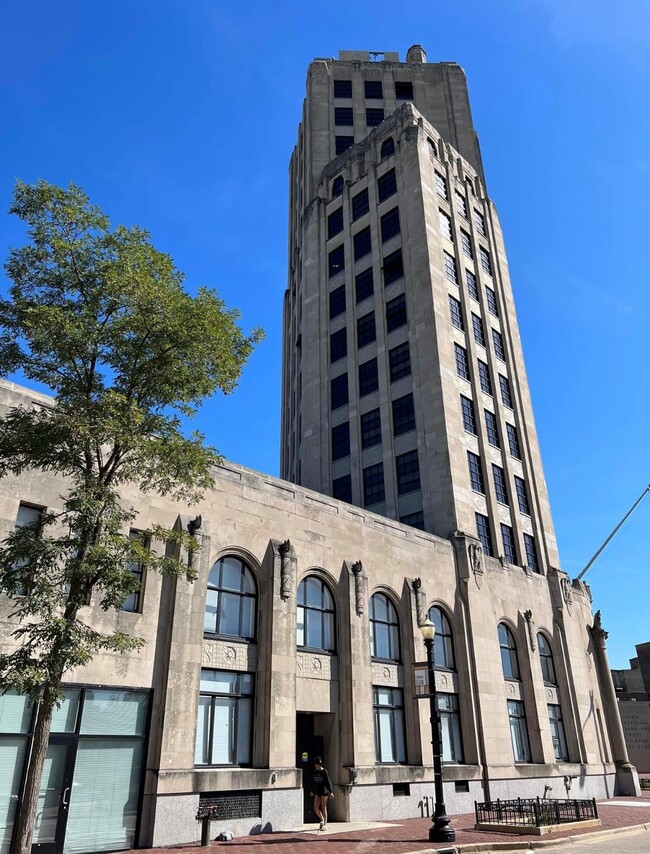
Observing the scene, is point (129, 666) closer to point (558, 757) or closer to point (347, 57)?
point (558, 757)

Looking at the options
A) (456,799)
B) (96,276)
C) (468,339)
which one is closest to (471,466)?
(468,339)

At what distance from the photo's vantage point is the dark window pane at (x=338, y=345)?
43250 mm

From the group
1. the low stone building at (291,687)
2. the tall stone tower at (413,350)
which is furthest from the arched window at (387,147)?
the low stone building at (291,687)

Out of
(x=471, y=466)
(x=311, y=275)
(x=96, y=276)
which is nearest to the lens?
(x=96, y=276)

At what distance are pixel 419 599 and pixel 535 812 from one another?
30.7ft

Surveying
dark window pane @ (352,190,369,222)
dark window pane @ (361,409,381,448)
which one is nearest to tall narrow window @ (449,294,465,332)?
dark window pane @ (361,409,381,448)

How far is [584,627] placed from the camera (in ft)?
124

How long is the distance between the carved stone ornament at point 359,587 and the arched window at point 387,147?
3337 centimetres

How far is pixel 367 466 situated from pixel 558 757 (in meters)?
18.2

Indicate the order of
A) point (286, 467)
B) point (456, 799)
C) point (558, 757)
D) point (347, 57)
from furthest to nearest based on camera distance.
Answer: point (347, 57)
point (286, 467)
point (558, 757)
point (456, 799)

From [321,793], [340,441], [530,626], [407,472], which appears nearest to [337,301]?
[340,441]

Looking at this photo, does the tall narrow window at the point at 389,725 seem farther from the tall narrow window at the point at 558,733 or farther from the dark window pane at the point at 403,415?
the dark window pane at the point at 403,415

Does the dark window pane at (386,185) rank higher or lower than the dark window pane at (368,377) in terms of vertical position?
higher

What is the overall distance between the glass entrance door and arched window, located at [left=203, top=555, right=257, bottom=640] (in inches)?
204
